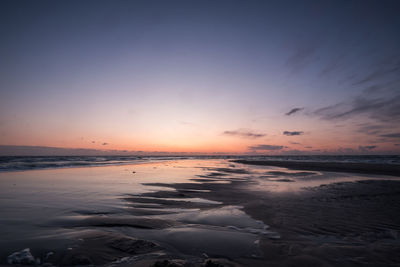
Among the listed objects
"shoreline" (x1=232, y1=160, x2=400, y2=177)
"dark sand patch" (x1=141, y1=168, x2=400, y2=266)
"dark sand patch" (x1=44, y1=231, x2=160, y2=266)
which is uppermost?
"dark sand patch" (x1=44, y1=231, x2=160, y2=266)

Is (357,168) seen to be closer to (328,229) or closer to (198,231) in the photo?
(328,229)

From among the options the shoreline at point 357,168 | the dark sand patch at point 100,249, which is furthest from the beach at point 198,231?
the shoreline at point 357,168

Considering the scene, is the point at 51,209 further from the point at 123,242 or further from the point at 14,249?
the point at 123,242

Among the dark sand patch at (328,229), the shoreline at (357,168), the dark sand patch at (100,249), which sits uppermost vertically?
the dark sand patch at (100,249)

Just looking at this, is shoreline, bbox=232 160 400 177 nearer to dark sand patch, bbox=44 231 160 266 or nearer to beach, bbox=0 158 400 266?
beach, bbox=0 158 400 266

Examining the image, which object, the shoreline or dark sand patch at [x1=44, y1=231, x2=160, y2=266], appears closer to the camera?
dark sand patch at [x1=44, y1=231, x2=160, y2=266]

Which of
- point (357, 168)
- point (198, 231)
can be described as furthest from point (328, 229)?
point (357, 168)

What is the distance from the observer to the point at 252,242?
504 centimetres

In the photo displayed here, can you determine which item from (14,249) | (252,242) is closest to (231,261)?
(252,242)

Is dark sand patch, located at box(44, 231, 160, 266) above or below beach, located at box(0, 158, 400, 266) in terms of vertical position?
above

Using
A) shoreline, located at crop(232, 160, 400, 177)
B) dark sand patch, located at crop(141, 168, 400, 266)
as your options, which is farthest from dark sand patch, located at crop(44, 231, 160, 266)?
shoreline, located at crop(232, 160, 400, 177)

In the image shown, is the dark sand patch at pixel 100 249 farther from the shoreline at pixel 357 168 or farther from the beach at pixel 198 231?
the shoreline at pixel 357 168

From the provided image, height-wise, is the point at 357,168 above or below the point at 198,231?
below

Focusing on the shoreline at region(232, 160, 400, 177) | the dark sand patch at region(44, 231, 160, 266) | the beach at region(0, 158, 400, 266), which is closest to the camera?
the dark sand patch at region(44, 231, 160, 266)
